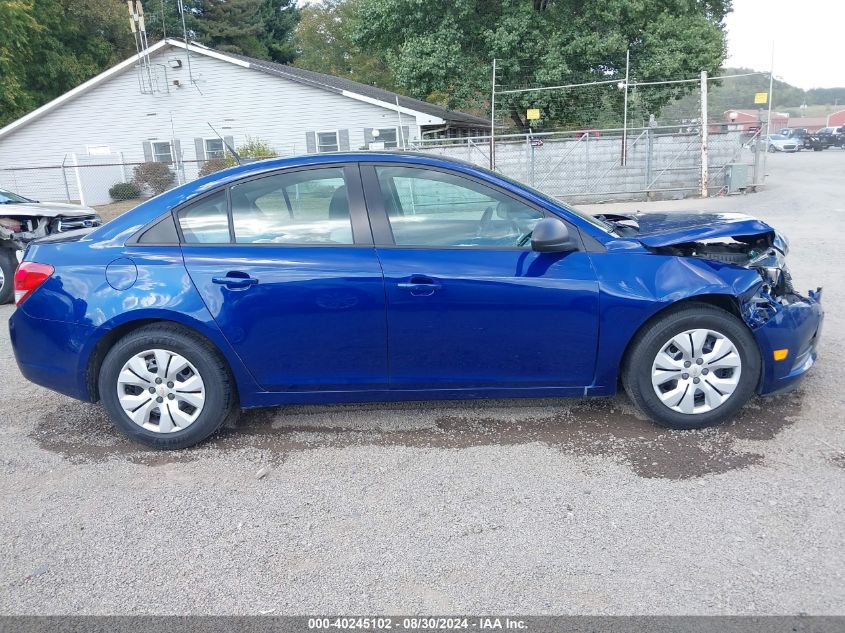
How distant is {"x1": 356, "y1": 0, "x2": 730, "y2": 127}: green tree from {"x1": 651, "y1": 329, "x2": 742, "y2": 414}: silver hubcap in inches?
864

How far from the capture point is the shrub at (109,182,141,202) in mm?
24562

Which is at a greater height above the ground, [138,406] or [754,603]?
[138,406]

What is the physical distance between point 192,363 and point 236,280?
0.55 m

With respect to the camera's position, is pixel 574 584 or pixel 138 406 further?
pixel 138 406

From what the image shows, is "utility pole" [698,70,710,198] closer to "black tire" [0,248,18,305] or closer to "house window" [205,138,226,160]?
"black tire" [0,248,18,305]

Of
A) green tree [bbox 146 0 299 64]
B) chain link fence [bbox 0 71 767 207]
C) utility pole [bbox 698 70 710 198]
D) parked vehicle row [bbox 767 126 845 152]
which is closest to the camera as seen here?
utility pole [bbox 698 70 710 198]

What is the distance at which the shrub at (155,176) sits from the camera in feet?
77.1

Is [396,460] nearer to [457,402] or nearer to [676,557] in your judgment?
[457,402]

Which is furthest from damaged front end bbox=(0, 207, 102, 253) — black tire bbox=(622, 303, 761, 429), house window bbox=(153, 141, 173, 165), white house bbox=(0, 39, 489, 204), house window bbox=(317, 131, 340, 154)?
house window bbox=(153, 141, 173, 165)

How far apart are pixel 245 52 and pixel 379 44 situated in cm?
2240

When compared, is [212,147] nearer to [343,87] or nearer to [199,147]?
[199,147]

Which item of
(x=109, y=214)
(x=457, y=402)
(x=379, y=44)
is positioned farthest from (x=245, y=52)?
(x=457, y=402)

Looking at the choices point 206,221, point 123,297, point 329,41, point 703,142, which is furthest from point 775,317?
point 329,41

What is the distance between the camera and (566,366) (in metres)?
3.77
